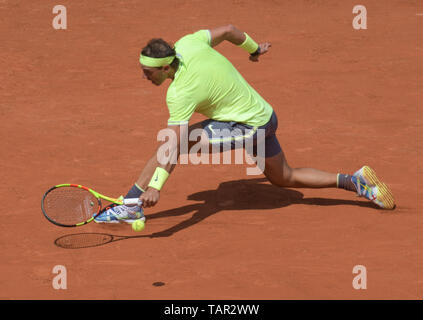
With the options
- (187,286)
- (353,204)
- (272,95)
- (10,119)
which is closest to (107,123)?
(10,119)

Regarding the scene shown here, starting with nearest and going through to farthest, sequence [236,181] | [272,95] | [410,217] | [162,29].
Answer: [410,217] → [236,181] → [272,95] → [162,29]

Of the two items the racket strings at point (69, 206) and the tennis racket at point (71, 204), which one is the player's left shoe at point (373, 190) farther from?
the racket strings at point (69, 206)

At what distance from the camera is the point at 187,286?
6.36m

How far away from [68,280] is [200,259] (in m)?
1.02

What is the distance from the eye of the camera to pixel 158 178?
6.95m

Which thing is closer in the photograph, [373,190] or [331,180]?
[373,190]

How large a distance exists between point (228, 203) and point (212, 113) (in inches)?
41.3

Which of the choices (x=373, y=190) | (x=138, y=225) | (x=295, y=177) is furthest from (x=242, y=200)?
(x=138, y=225)

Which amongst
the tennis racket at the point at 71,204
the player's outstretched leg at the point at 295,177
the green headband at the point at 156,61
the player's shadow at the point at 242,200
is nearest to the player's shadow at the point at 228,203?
the player's shadow at the point at 242,200

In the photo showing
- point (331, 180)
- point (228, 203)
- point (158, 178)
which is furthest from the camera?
point (228, 203)

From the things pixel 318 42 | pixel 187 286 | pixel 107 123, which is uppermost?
pixel 318 42

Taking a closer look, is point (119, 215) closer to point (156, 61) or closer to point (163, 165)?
point (163, 165)

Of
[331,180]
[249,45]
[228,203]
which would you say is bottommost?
[228,203]

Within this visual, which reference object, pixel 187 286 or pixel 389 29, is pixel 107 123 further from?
pixel 389 29
